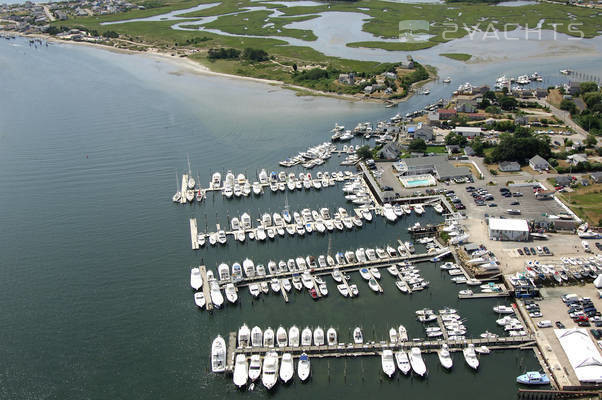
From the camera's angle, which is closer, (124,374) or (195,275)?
(124,374)

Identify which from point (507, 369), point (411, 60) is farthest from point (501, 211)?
point (411, 60)

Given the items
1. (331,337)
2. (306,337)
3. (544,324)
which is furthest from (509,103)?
(306,337)

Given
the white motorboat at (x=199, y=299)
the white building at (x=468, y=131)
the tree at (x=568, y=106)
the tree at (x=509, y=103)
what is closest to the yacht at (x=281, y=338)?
the white motorboat at (x=199, y=299)

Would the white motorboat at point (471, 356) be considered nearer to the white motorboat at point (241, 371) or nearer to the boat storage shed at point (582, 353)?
the boat storage shed at point (582, 353)

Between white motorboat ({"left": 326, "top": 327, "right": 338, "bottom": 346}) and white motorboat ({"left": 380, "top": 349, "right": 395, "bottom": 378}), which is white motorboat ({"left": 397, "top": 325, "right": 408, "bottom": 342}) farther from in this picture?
white motorboat ({"left": 326, "top": 327, "right": 338, "bottom": 346})

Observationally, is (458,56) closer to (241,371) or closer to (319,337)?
(319,337)

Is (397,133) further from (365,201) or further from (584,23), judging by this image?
(584,23)
